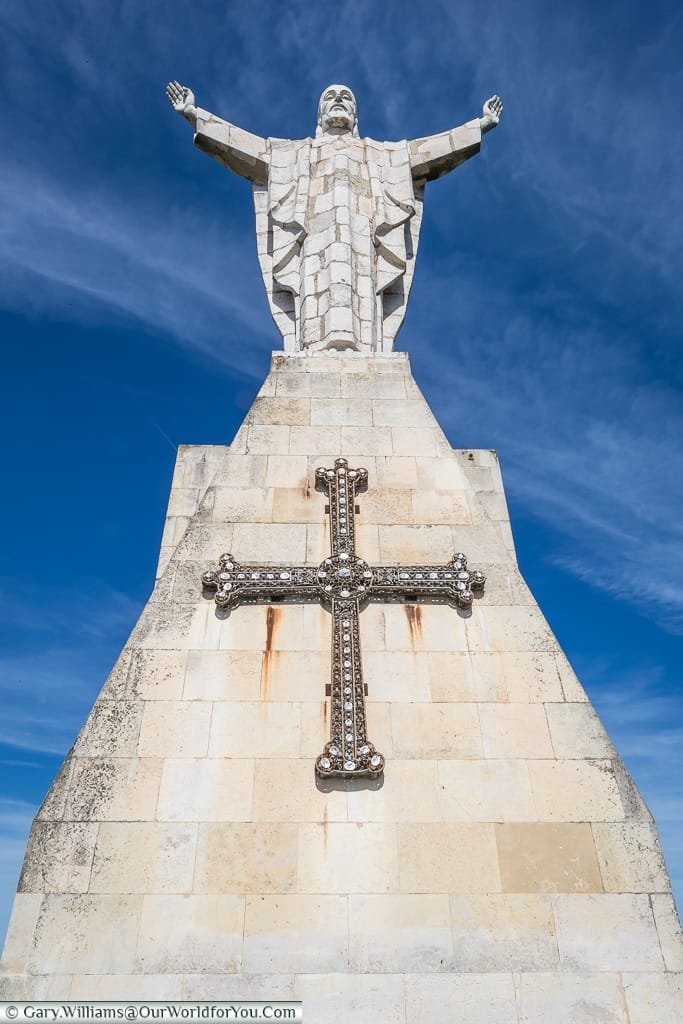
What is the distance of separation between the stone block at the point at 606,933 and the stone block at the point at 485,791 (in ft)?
2.34

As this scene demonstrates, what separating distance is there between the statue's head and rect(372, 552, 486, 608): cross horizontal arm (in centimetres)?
925

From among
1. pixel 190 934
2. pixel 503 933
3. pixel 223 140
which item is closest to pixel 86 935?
pixel 190 934

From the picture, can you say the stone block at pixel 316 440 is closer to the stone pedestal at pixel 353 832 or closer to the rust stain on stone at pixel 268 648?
the stone pedestal at pixel 353 832

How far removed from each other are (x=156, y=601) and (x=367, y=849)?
10.1ft

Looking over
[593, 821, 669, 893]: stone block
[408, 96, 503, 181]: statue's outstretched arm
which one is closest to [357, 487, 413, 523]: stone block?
[593, 821, 669, 893]: stone block

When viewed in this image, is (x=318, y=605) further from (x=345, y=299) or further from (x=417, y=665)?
(x=345, y=299)

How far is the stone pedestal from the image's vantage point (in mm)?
5215

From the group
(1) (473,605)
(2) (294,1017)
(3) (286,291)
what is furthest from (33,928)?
(3) (286,291)

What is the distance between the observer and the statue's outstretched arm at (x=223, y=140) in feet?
40.6

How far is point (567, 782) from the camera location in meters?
6.11

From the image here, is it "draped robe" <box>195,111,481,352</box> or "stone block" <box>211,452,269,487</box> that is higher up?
"draped robe" <box>195,111,481,352</box>

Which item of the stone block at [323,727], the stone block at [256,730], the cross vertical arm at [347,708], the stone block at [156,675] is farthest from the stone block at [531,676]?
the stone block at [156,675]

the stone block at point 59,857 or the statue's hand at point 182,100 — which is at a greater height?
the statue's hand at point 182,100

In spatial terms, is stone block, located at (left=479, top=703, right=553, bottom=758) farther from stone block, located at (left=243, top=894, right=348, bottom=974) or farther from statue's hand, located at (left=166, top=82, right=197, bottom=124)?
statue's hand, located at (left=166, top=82, right=197, bottom=124)
